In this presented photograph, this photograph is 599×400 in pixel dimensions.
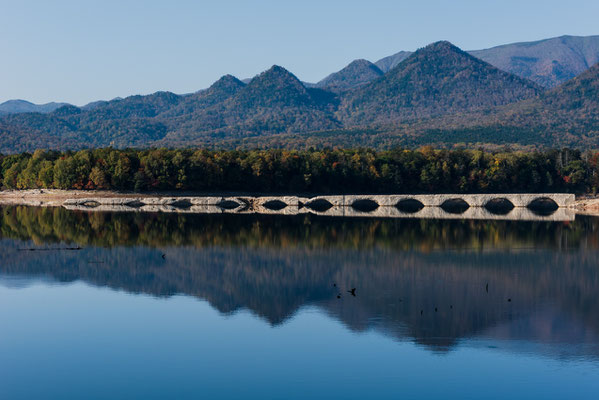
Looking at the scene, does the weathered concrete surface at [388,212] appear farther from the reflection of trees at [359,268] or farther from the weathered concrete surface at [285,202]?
the reflection of trees at [359,268]

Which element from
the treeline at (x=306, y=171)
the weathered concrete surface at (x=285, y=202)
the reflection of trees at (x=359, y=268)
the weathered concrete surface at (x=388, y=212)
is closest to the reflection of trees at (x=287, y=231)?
the reflection of trees at (x=359, y=268)

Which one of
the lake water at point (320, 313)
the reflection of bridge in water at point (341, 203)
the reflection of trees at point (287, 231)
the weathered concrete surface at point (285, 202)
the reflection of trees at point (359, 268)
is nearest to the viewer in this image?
the lake water at point (320, 313)

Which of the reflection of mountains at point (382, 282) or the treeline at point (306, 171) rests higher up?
the treeline at point (306, 171)

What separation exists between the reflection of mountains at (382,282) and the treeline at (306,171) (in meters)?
55.5

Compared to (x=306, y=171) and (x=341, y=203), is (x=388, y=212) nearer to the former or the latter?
(x=341, y=203)

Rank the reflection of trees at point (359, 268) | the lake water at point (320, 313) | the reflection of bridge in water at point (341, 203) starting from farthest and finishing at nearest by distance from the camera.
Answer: the reflection of bridge in water at point (341, 203), the reflection of trees at point (359, 268), the lake water at point (320, 313)

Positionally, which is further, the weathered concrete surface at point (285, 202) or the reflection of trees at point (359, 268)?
the weathered concrete surface at point (285, 202)

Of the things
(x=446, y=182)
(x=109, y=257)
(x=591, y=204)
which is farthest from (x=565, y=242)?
(x=446, y=182)

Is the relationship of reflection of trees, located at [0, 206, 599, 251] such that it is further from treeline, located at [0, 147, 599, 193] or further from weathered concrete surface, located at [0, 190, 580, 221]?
treeline, located at [0, 147, 599, 193]

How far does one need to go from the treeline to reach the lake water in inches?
1827

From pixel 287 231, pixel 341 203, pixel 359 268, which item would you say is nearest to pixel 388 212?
pixel 341 203

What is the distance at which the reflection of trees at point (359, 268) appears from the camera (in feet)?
108

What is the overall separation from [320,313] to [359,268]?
498 inches

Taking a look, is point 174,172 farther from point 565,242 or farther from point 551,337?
point 551,337
